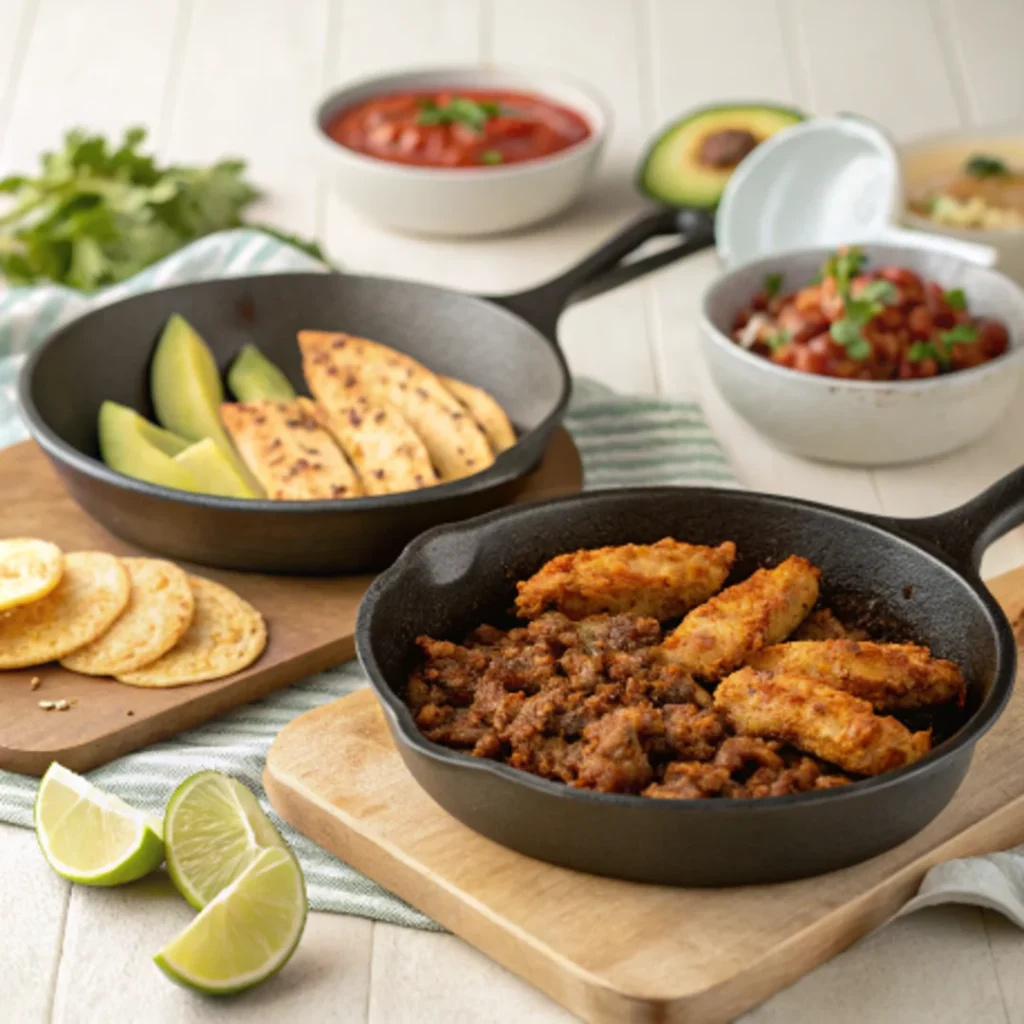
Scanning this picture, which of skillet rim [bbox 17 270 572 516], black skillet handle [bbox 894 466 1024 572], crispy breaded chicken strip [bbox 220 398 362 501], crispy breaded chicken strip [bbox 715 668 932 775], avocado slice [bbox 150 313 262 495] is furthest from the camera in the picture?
avocado slice [bbox 150 313 262 495]

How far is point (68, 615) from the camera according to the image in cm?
342

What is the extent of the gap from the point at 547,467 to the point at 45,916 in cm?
178

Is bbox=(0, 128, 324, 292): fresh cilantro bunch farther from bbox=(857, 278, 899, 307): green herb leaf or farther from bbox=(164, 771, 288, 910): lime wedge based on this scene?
bbox=(164, 771, 288, 910): lime wedge

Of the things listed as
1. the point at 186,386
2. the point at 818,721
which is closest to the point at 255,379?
the point at 186,386

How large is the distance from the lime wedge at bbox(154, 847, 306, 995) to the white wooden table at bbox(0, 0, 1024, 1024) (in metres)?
0.07

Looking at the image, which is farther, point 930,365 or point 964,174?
point 964,174

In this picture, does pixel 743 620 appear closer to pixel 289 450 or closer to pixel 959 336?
pixel 289 450

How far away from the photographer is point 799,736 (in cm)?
276

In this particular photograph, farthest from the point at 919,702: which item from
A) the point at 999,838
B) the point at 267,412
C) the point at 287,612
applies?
the point at 267,412

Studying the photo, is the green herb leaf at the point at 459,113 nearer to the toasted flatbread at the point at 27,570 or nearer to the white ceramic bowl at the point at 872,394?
the white ceramic bowl at the point at 872,394

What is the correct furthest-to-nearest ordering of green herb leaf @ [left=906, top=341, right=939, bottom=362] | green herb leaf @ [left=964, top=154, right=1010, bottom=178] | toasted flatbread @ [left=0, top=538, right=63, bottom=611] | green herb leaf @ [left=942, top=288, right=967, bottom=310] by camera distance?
green herb leaf @ [left=964, top=154, right=1010, bottom=178]
green herb leaf @ [left=942, top=288, right=967, bottom=310]
green herb leaf @ [left=906, top=341, right=939, bottom=362]
toasted flatbread @ [left=0, top=538, right=63, bottom=611]

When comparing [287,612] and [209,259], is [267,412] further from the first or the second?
[209,259]

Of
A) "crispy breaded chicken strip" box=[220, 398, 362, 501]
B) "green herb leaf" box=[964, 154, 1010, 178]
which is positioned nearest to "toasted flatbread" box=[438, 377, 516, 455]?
"crispy breaded chicken strip" box=[220, 398, 362, 501]

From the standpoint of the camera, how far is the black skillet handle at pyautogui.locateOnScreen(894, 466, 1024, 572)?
123 inches
